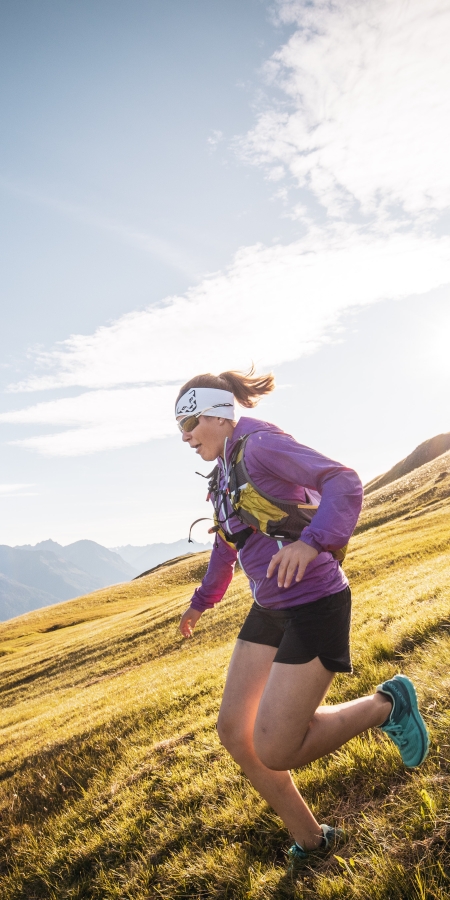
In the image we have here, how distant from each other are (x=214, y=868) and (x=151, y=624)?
101 ft

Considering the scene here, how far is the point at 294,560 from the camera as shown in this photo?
332 cm

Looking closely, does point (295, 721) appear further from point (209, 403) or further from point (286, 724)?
point (209, 403)

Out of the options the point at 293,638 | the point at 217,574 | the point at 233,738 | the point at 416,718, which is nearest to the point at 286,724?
the point at 293,638

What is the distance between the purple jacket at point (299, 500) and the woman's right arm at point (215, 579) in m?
0.81

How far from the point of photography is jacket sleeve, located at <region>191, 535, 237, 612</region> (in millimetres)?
5020

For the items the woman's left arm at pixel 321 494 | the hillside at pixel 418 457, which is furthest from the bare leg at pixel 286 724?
the hillside at pixel 418 457

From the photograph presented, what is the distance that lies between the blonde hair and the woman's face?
0.35 metres

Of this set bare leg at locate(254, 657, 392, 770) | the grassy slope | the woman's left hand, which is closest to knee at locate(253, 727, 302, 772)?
bare leg at locate(254, 657, 392, 770)

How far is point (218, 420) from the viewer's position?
4.68 meters

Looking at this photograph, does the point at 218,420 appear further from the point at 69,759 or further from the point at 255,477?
the point at 69,759

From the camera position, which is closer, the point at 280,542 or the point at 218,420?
the point at 280,542

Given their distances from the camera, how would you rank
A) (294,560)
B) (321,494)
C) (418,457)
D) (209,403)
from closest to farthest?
(294,560) → (321,494) → (209,403) → (418,457)

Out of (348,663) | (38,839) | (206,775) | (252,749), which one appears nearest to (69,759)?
→ (38,839)

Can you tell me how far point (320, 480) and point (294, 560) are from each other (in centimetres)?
64
